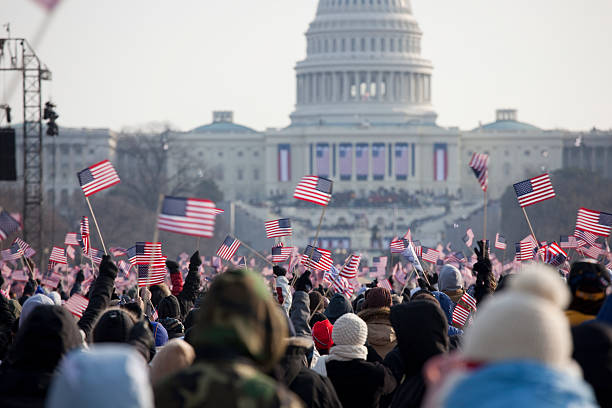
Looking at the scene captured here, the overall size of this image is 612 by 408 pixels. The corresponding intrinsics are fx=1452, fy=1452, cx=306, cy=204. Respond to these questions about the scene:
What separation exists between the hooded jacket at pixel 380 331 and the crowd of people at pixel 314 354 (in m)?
0.01

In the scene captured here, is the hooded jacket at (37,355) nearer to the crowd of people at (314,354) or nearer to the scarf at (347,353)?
the crowd of people at (314,354)

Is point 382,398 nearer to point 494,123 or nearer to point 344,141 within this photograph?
point 344,141

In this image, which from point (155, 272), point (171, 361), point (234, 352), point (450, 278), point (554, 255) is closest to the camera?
point (234, 352)

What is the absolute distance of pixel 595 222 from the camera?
2570cm

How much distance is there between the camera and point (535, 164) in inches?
5778

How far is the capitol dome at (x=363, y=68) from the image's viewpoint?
6137 inches

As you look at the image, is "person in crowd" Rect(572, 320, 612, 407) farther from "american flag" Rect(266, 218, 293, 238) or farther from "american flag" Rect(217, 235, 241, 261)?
"american flag" Rect(217, 235, 241, 261)

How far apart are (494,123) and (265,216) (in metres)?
53.0

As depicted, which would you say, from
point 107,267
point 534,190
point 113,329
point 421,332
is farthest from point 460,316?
point 534,190

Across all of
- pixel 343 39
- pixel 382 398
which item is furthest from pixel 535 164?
pixel 382 398

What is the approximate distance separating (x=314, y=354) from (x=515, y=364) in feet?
19.7

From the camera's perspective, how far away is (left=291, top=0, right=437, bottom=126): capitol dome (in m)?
156

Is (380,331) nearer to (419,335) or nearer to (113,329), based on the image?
(419,335)

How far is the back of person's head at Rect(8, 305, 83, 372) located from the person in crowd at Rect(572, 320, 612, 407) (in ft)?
7.68
